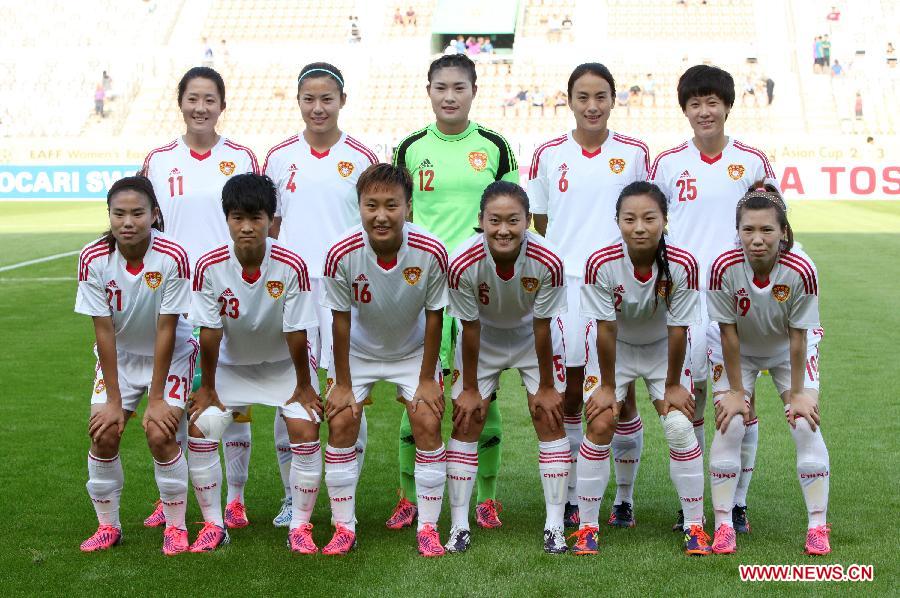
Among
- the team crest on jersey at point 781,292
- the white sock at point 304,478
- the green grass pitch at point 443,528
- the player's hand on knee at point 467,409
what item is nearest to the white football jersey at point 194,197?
the white sock at point 304,478

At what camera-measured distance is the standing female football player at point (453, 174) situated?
518 cm

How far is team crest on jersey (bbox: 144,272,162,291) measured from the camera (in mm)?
4629

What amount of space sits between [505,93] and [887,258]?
1998 cm

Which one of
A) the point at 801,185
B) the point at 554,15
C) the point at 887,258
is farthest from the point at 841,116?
the point at 887,258

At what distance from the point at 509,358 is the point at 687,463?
0.86m

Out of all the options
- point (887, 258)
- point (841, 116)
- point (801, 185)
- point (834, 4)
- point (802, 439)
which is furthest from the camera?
point (834, 4)

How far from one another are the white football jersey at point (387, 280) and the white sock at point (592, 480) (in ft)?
2.89

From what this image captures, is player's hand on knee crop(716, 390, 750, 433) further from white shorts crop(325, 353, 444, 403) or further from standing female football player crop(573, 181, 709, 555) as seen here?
white shorts crop(325, 353, 444, 403)

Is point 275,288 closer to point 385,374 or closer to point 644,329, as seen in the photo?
point 385,374

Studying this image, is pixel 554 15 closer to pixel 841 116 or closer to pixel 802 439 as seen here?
pixel 841 116

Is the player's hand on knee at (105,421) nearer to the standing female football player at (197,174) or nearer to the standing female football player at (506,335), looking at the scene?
the standing female football player at (197,174)

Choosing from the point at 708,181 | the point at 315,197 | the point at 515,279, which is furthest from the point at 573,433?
A: the point at 315,197

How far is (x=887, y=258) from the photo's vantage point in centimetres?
1577

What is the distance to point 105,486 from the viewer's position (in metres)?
4.62
